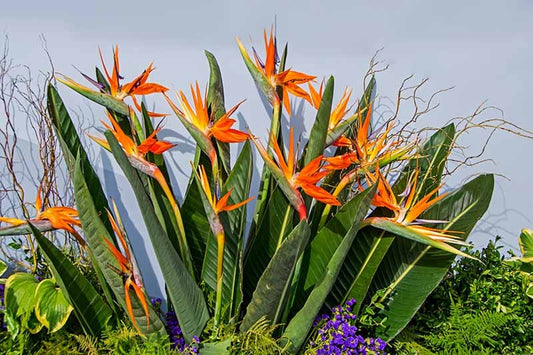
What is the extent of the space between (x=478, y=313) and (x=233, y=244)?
0.71 meters

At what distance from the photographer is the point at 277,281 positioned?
1529 mm

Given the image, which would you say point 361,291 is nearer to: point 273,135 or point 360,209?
point 360,209

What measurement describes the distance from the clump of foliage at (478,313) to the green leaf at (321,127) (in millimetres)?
583

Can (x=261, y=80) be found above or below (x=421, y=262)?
above

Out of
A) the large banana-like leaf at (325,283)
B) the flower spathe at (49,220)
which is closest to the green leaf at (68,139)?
the flower spathe at (49,220)

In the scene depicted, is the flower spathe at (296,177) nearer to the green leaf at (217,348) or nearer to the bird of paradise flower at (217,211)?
the bird of paradise flower at (217,211)

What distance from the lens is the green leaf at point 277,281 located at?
A: 147 centimetres

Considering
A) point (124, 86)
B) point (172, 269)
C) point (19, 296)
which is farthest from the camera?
point (124, 86)

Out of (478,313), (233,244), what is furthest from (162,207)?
(478,313)

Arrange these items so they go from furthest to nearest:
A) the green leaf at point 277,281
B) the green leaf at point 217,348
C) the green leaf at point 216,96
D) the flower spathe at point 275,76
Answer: the green leaf at point 216,96 < the flower spathe at point 275,76 < the green leaf at point 217,348 < the green leaf at point 277,281

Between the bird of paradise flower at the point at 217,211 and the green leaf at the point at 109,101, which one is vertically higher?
the green leaf at the point at 109,101

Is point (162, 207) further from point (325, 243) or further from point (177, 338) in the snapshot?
point (325, 243)

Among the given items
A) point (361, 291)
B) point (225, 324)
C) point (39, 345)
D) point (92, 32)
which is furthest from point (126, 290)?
point (92, 32)

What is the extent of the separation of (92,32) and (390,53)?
0.91 m
